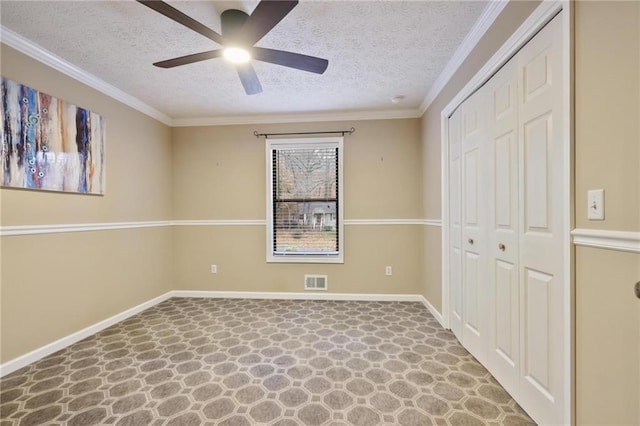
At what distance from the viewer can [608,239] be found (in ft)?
3.41

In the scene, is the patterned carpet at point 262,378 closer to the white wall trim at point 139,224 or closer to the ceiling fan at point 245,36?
the white wall trim at point 139,224

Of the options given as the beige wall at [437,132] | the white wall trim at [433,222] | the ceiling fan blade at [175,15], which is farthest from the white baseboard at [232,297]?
the ceiling fan blade at [175,15]

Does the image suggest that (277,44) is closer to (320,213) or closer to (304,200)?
(304,200)

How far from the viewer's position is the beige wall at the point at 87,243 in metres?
2.06

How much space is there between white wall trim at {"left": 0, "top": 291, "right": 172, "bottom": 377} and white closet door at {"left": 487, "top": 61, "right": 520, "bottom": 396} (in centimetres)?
347

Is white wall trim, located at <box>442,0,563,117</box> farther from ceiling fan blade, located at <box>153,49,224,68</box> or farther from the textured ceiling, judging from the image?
ceiling fan blade, located at <box>153,49,224,68</box>

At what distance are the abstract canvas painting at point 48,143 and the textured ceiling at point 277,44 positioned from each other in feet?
1.41

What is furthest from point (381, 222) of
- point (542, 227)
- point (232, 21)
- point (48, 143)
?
point (48, 143)

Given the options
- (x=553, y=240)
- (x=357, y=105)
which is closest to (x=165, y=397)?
(x=553, y=240)

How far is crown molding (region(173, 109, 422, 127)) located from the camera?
11.8ft

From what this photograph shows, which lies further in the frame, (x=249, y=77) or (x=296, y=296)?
(x=296, y=296)

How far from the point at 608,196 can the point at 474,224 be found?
1147 mm

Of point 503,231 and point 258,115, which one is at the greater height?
point 258,115

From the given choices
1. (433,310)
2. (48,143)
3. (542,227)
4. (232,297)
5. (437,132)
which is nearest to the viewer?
(542,227)
